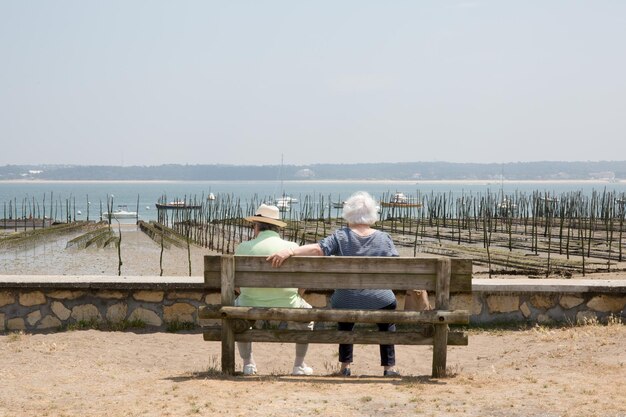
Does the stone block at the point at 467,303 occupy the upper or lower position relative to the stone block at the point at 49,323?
upper

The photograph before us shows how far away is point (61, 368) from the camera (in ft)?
19.3

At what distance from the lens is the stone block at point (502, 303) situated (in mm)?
7328

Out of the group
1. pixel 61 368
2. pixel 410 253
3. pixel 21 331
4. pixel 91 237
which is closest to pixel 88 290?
pixel 21 331

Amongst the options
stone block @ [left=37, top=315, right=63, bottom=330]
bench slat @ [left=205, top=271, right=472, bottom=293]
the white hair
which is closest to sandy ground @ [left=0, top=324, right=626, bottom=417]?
stone block @ [left=37, top=315, right=63, bottom=330]

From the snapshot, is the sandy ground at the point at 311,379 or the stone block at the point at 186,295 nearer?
the sandy ground at the point at 311,379

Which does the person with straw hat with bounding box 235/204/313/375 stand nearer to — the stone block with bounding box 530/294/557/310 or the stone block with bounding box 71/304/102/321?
the stone block with bounding box 71/304/102/321

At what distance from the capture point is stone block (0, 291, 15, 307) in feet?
23.7

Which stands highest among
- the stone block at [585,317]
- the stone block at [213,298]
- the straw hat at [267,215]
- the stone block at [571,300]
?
the straw hat at [267,215]

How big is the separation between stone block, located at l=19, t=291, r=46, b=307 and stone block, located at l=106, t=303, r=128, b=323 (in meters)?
0.59


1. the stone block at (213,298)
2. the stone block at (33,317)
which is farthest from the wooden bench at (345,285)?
the stone block at (33,317)

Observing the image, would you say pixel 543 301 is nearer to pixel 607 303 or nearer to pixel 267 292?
pixel 607 303

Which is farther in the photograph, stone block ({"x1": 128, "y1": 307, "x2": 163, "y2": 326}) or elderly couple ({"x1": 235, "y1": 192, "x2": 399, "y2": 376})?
stone block ({"x1": 128, "y1": 307, "x2": 163, "y2": 326})

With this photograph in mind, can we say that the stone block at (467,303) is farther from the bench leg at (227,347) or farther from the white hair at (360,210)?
the bench leg at (227,347)

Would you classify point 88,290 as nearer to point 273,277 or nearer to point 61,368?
point 61,368
